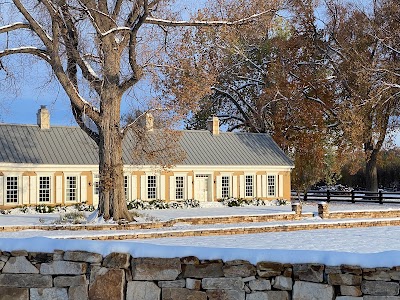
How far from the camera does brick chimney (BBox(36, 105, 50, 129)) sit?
34531 mm

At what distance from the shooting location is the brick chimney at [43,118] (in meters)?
34.5

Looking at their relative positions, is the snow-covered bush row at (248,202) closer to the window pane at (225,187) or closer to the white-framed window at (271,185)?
the window pane at (225,187)

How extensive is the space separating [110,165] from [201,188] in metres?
12.5

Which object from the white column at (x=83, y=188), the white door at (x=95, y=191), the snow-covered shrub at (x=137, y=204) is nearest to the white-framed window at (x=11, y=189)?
the white column at (x=83, y=188)

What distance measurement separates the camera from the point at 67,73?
80.7 feet

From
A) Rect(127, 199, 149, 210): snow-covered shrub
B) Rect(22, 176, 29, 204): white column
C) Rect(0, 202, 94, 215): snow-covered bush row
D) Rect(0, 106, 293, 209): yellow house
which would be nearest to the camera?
Rect(0, 202, 94, 215): snow-covered bush row

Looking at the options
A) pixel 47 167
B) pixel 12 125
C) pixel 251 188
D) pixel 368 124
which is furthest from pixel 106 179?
pixel 368 124

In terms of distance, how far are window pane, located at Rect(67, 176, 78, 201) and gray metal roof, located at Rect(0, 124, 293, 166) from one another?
838 millimetres

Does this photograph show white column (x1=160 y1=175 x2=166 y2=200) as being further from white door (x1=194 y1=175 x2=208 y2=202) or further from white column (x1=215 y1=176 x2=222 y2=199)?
white column (x1=215 y1=176 x2=222 y2=199)

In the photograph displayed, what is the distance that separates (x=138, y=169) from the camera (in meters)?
34.0

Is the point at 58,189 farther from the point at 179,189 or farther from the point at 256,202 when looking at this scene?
the point at 256,202

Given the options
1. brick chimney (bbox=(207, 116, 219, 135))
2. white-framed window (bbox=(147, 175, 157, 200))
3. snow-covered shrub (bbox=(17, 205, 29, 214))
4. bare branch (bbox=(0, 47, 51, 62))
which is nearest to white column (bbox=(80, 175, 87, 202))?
snow-covered shrub (bbox=(17, 205, 29, 214))

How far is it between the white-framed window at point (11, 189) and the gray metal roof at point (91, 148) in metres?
0.87

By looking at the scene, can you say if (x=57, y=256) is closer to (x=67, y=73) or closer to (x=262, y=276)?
(x=262, y=276)
